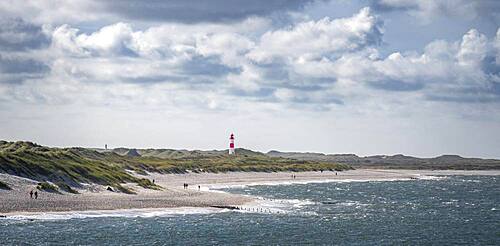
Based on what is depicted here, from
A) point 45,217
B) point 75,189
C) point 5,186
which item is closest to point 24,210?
point 45,217

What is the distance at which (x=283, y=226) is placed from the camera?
65.6 meters

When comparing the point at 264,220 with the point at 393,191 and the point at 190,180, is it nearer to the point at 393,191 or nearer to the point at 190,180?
the point at 393,191

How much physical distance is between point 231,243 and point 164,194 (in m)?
40.5

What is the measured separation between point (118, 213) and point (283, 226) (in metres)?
18.1

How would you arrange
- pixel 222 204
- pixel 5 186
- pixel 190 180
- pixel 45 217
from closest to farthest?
pixel 45 217
pixel 5 186
pixel 222 204
pixel 190 180

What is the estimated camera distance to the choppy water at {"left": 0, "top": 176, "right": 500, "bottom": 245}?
5619 centimetres

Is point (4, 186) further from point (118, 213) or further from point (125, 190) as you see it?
point (125, 190)

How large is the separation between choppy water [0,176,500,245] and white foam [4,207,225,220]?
8.3 inches

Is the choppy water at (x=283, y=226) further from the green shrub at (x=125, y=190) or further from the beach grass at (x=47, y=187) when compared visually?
the green shrub at (x=125, y=190)

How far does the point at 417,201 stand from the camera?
329 ft

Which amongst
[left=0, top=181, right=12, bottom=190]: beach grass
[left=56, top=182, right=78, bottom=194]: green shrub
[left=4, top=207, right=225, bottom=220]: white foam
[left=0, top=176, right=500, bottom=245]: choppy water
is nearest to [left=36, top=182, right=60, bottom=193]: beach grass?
[left=56, top=182, right=78, bottom=194]: green shrub

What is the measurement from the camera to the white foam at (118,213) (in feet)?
211

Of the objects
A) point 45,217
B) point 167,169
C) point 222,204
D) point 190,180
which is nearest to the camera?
point 45,217

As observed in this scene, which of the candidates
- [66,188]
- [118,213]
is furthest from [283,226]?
[66,188]
